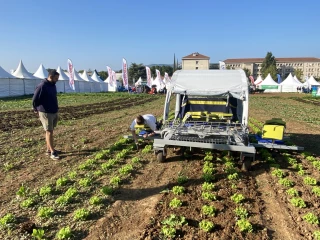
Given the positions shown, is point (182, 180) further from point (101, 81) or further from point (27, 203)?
point (101, 81)

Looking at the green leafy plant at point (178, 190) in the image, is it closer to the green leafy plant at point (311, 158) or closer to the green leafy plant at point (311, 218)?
the green leafy plant at point (311, 218)

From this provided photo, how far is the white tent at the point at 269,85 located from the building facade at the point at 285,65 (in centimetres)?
9818

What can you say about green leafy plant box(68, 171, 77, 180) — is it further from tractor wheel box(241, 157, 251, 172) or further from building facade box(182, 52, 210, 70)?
building facade box(182, 52, 210, 70)

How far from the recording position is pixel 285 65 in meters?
166

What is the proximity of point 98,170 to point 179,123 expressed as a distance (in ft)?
8.67

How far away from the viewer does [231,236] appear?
3.95m

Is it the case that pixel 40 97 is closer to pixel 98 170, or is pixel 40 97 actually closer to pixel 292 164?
pixel 98 170

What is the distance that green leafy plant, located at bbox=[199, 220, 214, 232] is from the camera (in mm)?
4004

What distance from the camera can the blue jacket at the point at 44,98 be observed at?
6.97 meters

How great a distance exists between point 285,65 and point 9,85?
6479 inches

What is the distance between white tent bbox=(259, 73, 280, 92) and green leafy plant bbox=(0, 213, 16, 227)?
66059mm

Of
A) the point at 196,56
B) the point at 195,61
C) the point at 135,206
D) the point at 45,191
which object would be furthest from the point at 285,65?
A: the point at 45,191

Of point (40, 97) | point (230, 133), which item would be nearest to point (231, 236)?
point (230, 133)

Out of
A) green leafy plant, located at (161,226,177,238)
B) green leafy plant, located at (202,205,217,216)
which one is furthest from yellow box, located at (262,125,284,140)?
green leafy plant, located at (161,226,177,238)
